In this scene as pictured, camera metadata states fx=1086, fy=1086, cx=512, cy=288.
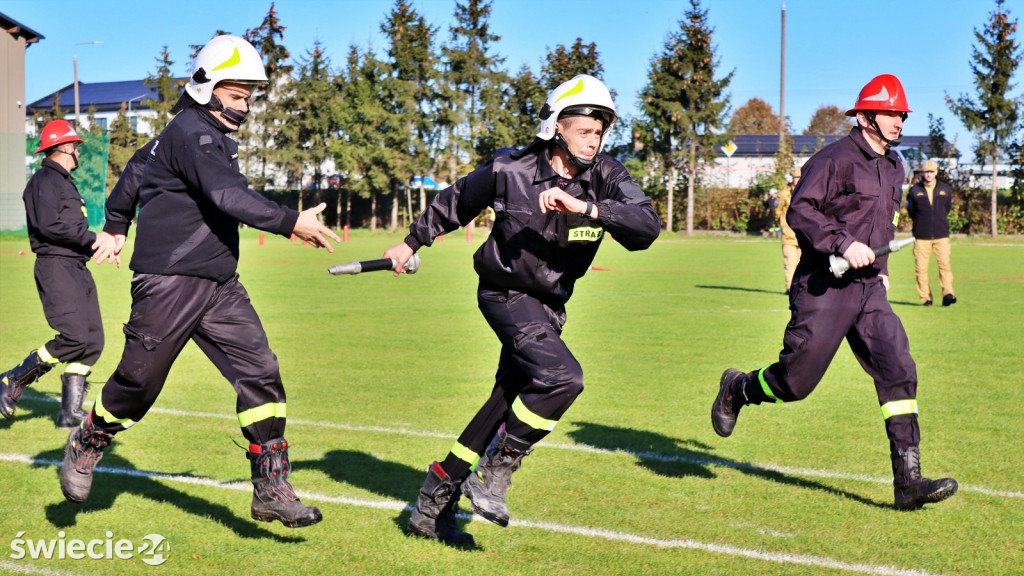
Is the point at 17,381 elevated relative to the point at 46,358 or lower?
lower

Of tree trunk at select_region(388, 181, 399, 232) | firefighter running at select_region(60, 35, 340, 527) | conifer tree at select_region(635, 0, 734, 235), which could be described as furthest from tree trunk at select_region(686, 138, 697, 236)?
firefighter running at select_region(60, 35, 340, 527)

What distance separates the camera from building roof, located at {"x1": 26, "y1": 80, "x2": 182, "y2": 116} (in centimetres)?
11525

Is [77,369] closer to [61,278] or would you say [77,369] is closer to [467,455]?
[61,278]

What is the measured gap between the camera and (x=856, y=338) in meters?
6.18

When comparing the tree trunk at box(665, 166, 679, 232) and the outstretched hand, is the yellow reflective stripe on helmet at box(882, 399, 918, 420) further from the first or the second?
the tree trunk at box(665, 166, 679, 232)

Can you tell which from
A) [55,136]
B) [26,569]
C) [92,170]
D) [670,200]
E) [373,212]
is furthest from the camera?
[373,212]

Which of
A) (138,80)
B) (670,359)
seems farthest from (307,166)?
(138,80)

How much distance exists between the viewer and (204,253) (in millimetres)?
5207

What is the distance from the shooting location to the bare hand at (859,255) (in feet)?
18.6

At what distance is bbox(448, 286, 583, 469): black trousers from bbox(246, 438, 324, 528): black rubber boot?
818 mm

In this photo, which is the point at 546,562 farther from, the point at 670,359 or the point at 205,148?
the point at 670,359

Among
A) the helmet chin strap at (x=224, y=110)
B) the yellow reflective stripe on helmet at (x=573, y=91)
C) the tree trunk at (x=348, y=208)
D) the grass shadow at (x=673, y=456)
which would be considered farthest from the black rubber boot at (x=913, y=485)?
the tree trunk at (x=348, y=208)

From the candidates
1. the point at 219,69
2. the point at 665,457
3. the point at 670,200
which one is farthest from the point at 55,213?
the point at 670,200
